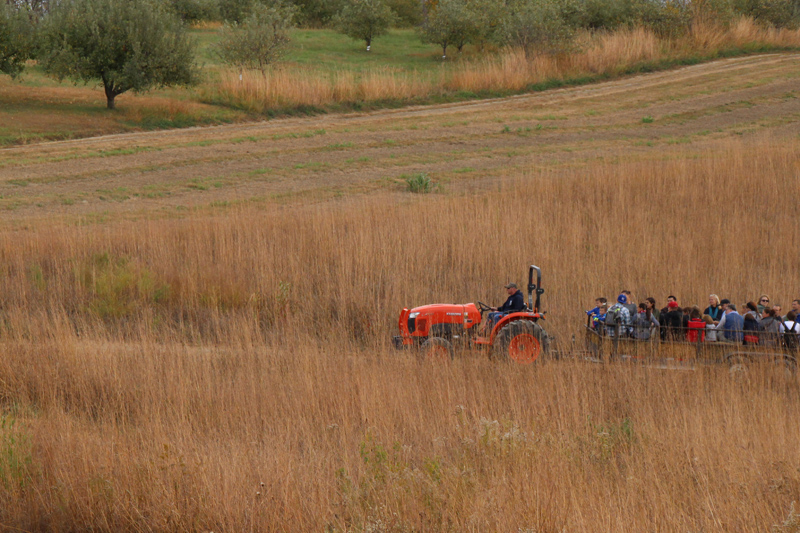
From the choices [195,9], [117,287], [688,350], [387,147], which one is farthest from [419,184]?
[195,9]

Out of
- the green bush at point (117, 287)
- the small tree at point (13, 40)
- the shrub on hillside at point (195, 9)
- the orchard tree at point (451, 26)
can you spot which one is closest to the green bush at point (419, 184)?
the green bush at point (117, 287)

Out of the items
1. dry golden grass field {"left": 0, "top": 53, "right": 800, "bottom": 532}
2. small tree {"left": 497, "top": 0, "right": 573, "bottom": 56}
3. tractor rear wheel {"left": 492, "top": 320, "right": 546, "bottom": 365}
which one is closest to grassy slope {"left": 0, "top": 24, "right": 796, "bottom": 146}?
small tree {"left": 497, "top": 0, "right": 573, "bottom": 56}

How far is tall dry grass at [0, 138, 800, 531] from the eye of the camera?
6480mm

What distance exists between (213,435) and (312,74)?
2872cm

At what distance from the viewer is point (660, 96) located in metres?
32.8

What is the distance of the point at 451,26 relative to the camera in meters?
45.6

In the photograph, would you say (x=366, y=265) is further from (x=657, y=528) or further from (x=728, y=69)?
(x=728, y=69)

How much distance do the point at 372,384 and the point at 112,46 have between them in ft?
75.5

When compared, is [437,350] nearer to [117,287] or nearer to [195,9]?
[117,287]

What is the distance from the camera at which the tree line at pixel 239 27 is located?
2783cm

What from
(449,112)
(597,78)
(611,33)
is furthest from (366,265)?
(611,33)

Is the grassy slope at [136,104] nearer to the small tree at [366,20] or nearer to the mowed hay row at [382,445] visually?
the small tree at [366,20]

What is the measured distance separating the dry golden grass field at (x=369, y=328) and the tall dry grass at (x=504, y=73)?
4.53 metres

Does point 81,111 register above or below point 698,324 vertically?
above
